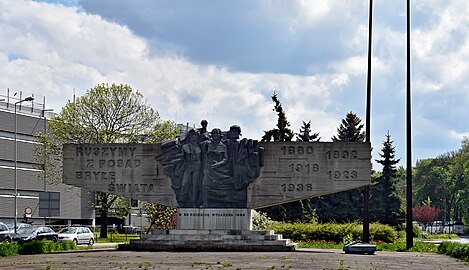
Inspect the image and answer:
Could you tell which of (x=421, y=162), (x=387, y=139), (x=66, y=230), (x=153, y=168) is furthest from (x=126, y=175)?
(x=421, y=162)

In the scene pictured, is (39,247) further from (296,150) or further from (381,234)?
(381,234)

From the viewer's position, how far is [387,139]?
67.2 metres

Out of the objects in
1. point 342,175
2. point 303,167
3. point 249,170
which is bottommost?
point 342,175

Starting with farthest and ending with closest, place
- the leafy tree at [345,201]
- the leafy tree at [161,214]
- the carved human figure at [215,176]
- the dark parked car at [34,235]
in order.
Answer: the leafy tree at [345,201] < the leafy tree at [161,214] < the dark parked car at [34,235] < the carved human figure at [215,176]

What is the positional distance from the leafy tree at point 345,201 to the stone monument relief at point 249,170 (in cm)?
2833

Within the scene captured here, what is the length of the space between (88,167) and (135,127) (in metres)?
13.2

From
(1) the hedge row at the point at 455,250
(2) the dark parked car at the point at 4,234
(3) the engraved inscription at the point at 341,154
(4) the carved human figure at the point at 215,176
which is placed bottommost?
(2) the dark parked car at the point at 4,234

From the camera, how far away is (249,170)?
33.5m

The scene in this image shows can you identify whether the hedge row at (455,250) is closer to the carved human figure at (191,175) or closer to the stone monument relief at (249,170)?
the stone monument relief at (249,170)

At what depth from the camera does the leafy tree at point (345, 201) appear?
62.0 meters

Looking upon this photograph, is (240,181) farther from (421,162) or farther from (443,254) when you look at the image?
(421,162)

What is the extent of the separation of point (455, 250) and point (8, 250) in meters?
17.8

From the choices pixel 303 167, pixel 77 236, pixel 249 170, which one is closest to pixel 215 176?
pixel 249 170

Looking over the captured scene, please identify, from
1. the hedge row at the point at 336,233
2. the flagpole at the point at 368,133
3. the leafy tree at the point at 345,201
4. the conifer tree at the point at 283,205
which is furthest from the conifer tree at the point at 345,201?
the flagpole at the point at 368,133
